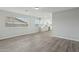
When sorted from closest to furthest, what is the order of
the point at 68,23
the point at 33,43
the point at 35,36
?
the point at 35,36, the point at 33,43, the point at 68,23

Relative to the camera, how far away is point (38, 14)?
284cm

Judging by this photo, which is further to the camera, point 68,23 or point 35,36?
point 68,23

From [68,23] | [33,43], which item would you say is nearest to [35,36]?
[33,43]

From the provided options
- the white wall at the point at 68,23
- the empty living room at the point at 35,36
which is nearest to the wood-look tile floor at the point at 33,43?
the empty living room at the point at 35,36

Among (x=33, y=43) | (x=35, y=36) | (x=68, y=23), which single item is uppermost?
(x=68, y=23)

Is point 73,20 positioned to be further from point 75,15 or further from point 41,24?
point 41,24

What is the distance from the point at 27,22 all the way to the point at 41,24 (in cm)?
56

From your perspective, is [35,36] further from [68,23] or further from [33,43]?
[68,23]

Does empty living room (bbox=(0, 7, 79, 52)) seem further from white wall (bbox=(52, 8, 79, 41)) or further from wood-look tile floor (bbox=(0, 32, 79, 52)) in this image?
white wall (bbox=(52, 8, 79, 41))

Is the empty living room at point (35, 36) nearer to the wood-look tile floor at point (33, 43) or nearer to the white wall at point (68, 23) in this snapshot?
the wood-look tile floor at point (33, 43)

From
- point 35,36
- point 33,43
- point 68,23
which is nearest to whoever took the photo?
point 35,36

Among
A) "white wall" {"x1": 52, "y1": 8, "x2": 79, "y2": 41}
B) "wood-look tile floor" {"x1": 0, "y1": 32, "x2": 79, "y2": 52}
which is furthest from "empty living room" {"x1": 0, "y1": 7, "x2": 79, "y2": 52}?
"white wall" {"x1": 52, "y1": 8, "x2": 79, "y2": 41}

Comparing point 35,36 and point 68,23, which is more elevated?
point 68,23
